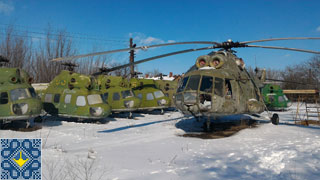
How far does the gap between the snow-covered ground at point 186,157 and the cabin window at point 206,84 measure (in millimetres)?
1801

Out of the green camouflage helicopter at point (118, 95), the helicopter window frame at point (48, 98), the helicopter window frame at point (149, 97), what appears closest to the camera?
the helicopter window frame at point (48, 98)

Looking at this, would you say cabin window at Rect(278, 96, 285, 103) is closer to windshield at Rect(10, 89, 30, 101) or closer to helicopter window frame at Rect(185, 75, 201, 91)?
helicopter window frame at Rect(185, 75, 201, 91)

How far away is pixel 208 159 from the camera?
531 cm

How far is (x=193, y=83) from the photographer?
8.05 m

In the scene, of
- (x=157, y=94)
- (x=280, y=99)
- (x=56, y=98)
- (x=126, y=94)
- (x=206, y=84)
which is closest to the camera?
(x=206, y=84)

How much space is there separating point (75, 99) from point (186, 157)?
8.15 metres

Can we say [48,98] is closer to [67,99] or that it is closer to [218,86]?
[67,99]

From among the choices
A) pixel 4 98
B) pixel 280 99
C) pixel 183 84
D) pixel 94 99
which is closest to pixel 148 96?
pixel 94 99

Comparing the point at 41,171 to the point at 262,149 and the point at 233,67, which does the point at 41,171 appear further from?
the point at 233,67

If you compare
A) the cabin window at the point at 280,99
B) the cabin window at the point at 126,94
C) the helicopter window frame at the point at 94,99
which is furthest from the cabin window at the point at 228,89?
the cabin window at the point at 280,99

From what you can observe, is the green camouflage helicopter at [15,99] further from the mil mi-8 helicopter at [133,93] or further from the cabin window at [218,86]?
the cabin window at [218,86]

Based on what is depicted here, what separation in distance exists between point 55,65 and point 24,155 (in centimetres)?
2785

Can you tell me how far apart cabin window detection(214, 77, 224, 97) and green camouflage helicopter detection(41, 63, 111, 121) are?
6.10 meters

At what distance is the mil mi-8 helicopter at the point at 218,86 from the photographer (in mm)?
7727
